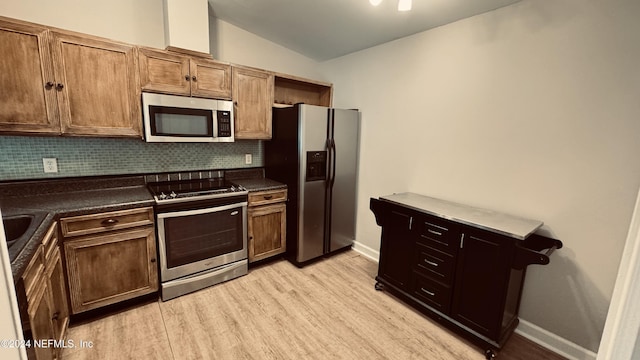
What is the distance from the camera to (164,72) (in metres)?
2.39

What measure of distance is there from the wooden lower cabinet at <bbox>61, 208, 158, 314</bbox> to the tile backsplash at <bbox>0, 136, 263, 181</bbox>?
0.66 meters

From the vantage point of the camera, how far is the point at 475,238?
1.94 metres

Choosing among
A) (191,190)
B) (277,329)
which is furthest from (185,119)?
(277,329)

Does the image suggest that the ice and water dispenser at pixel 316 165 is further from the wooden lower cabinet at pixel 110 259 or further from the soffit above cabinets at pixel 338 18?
the wooden lower cabinet at pixel 110 259

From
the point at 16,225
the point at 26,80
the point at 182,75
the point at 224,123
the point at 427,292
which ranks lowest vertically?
the point at 427,292

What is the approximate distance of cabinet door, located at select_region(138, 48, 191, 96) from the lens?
229 centimetres

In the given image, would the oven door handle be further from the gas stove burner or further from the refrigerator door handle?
the refrigerator door handle

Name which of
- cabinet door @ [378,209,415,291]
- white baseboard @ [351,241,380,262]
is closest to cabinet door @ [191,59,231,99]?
cabinet door @ [378,209,415,291]

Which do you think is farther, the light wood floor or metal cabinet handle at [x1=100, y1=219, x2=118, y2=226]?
metal cabinet handle at [x1=100, y1=219, x2=118, y2=226]

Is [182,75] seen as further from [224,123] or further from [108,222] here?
[108,222]

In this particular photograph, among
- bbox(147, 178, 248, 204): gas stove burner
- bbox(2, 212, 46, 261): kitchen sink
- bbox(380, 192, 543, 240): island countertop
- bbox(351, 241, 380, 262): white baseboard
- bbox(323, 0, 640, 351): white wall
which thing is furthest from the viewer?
bbox(351, 241, 380, 262): white baseboard

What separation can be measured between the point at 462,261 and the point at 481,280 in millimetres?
167

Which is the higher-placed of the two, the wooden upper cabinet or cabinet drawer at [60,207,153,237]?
the wooden upper cabinet

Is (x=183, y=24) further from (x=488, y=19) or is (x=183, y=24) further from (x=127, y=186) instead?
(x=488, y=19)
